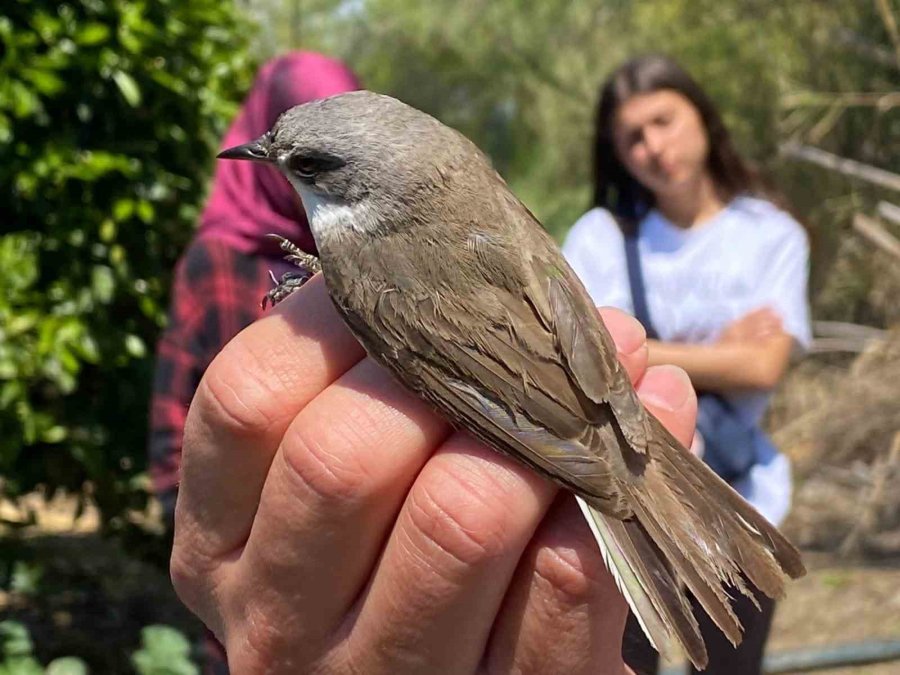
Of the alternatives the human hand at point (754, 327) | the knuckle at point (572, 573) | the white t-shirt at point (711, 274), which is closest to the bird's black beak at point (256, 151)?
the knuckle at point (572, 573)

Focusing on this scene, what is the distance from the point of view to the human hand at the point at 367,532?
119cm

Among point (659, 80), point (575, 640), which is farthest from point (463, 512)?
point (659, 80)

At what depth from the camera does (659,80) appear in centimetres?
338

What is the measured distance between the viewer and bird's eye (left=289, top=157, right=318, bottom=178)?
5.33 feet

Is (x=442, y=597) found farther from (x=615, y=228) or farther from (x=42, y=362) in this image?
(x=42, y=362)

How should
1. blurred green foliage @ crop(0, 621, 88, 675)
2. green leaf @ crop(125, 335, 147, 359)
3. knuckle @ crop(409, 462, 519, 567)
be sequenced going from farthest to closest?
green leaf @ crop(125, 335, 147, 359) < blurred green foliage @ crop(0, 621, 88, 675) < knuckle @ crop(409, 462, 519, 567)

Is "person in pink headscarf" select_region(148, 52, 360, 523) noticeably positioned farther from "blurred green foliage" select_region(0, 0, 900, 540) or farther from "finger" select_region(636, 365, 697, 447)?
"finger" select_region(636, 365, 697, 447)

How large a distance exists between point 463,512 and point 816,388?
20.1 feet

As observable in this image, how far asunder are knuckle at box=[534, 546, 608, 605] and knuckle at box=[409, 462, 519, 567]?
0.07m

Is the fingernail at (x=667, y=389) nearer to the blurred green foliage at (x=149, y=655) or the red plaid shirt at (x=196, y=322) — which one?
the red plaid shirt at (x=196, y=322)

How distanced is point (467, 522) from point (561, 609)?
0.56 feet

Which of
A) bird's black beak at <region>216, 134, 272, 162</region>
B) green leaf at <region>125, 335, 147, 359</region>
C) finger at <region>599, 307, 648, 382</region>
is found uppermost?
bird's black beak at <region>216, 134, 272, 162</region>

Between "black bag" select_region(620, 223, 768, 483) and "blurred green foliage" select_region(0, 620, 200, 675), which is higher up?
"black bag" select_region(620, 223, 768, 483)

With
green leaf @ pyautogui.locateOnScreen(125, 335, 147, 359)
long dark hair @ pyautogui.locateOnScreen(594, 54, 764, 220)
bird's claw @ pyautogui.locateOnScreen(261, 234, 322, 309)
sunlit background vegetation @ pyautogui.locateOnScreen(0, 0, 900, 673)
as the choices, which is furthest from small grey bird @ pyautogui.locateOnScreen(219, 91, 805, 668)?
green leaf @ pyautogui.locateOnScreen(125, 335, 147, 359)
